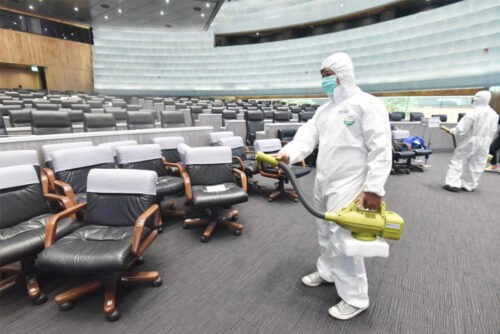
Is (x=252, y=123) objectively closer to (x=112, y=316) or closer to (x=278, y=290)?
(x=278, y=290)

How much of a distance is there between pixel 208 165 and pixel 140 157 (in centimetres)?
79

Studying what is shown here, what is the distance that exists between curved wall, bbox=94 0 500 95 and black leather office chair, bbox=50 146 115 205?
1124cm

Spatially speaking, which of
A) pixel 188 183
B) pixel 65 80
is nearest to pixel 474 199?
pixel 188 183

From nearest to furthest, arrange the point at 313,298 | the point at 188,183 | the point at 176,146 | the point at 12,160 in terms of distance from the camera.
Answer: the point at 313,298, the point at 12,160, the point at 188,183, the point at 176,146

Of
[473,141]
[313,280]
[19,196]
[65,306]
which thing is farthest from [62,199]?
[473,141]

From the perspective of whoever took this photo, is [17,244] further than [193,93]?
No

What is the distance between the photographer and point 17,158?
1969 mm

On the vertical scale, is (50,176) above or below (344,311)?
above

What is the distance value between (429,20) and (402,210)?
10.6 m

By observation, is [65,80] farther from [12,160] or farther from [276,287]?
[276,287]

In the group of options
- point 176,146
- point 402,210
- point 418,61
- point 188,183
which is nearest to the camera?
point 188,183

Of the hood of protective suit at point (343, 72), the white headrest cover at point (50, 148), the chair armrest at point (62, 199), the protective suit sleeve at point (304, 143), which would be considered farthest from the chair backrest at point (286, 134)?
the chair armrest at point (62, 199)

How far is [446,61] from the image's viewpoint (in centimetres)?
900

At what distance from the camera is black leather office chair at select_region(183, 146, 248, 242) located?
2328 millimetres
